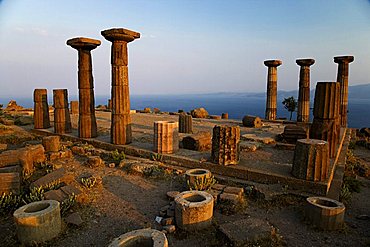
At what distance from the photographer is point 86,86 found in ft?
38.4

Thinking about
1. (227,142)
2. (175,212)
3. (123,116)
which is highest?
(123,116)

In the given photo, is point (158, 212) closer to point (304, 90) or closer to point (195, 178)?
point (195, 178)

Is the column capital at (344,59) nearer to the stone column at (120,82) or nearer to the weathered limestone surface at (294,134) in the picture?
the weathered limestone surface at (294,134)

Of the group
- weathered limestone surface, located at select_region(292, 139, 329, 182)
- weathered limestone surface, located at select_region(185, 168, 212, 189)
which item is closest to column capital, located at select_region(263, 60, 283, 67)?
weathered limestone surface, located at select_region(292, 139, 329, 182)

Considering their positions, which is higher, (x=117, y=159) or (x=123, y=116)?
(x=123, y=116)

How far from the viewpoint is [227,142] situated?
26.6ft

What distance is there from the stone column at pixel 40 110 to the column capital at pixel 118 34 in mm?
7175

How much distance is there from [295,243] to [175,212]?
252 centimetres

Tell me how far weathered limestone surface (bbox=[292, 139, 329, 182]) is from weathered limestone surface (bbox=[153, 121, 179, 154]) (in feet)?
15.4

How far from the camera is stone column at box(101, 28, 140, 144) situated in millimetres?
9719

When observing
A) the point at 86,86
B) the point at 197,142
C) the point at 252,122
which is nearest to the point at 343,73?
the point at 252,122

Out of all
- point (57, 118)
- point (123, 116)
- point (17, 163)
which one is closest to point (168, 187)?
point (123, 116)

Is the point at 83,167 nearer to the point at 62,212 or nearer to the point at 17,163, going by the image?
the point at 17,163

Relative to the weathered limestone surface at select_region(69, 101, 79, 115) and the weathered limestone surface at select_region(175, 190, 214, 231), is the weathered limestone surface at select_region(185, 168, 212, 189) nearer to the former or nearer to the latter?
the weathered limestone surface at select_region(175, 190, 214, 231)
